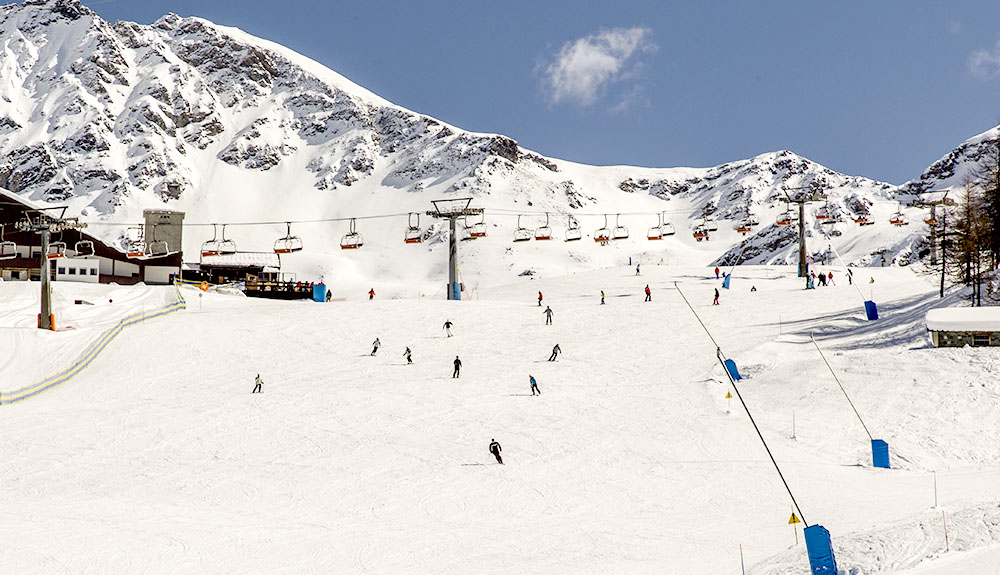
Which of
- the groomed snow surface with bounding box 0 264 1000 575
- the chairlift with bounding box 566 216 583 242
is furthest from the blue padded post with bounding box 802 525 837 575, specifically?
the chairlift with bounding box 566 216 583 242

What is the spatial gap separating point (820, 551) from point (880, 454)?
469 inches

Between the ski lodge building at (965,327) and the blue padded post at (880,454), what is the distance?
11993 millimetres

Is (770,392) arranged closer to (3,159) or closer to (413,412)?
(413,412)

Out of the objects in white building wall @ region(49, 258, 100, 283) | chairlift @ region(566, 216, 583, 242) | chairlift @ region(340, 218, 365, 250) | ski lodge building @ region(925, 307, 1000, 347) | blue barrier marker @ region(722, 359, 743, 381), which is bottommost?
blue barrier marker @ region(722, 359, 743, 381)

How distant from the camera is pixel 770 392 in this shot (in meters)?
29.5

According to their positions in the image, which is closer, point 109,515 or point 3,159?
point 109,515

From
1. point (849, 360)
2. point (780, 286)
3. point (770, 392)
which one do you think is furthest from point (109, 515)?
point (780, 286)

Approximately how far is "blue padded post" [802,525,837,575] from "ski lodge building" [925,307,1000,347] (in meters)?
23.6

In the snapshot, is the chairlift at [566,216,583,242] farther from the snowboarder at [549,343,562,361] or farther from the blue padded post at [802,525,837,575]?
the blue padded post at [802,525,837,575]

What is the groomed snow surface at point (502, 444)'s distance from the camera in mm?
16234

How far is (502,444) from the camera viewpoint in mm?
24812

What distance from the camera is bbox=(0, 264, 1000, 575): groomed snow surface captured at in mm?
16234

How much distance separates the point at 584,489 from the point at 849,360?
1606 cm

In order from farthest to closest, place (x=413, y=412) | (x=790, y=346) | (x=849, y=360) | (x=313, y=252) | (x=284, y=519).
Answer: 1. (x=313, y=252)
2. (x=790, y=346)
3. (x=849, y=360)
4. (x=413, y=412)
5. (x=284, y=519)
